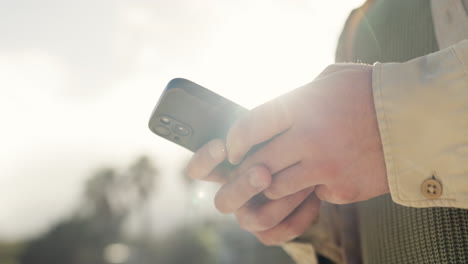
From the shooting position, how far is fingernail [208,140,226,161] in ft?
4.69

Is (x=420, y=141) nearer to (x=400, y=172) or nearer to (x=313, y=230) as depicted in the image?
(x=400, y=172)

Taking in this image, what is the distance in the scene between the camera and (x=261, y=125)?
1.16m

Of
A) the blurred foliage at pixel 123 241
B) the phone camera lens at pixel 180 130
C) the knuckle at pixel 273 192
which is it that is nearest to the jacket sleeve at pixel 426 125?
the knuckle at pixel 273 192

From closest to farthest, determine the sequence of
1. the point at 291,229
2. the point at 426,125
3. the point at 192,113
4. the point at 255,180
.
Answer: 1. the point at 426,125
2. the point at 255,180
3. the point at 192,113
4. the point at 291,229

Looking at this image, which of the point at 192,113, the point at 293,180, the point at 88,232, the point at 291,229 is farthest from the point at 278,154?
the point at 88,232

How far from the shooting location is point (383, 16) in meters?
1.87

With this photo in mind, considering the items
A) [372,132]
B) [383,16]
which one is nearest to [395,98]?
[372,132]

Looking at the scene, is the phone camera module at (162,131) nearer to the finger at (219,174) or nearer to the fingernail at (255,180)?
the finger at (219,174)

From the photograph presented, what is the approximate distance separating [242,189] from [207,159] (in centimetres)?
22

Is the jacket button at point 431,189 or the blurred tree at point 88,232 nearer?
the jacket button at point 431,189

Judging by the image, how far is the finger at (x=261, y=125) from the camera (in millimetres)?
1138

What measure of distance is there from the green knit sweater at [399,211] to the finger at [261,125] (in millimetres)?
708

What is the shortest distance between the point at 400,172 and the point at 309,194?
0.56 m

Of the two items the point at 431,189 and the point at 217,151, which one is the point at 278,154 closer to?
the point at 217,151
